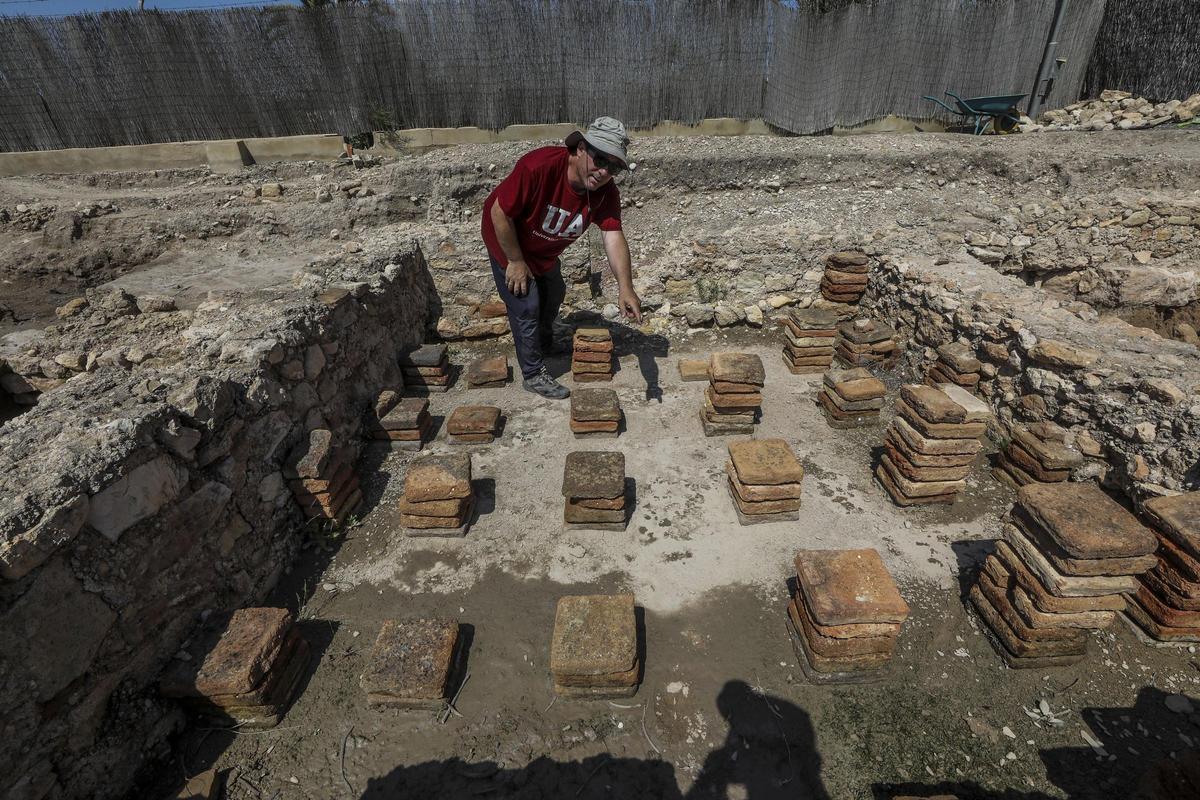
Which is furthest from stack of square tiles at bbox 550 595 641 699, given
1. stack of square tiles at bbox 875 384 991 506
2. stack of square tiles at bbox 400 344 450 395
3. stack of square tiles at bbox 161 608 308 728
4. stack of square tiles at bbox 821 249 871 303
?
stack of square tiles at bbox 821 249 871 303

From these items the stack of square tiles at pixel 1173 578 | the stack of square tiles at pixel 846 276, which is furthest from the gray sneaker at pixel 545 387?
the stack of square tiles at pixel 1173 578

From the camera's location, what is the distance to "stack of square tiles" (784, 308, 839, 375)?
5.42m

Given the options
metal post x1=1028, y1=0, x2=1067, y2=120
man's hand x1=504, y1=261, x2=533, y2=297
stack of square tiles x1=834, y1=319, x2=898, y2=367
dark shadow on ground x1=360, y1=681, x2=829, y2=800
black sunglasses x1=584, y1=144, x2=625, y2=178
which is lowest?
dark shadow on ground x1=360, y1=681, x2=829, y2=800

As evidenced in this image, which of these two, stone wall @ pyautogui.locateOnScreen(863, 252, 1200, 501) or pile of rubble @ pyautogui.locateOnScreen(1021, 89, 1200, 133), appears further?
pile of rubble @ pyautogui.locateOnScreen(1021, 89, 1200, 133)

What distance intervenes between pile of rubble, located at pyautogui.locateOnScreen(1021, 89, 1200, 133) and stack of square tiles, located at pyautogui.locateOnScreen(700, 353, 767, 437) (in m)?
9.53

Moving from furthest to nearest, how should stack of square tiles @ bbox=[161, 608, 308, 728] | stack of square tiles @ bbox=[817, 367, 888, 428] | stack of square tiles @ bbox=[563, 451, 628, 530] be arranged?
stack of square tiles @ bbox=[817, 367, 888, 428]
stack of square tiles @ bbox=[563, 451, 628, 530]
stack of square tiles @ bbox=[161, 608, 308, 728]

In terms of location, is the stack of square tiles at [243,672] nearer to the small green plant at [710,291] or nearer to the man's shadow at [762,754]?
the man's shadow at [762,754]

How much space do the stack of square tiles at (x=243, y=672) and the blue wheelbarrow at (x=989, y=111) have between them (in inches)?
497

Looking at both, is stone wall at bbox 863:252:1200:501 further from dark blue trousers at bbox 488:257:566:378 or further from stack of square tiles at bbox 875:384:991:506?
dark blue trousers at bbox 488:257:566:378

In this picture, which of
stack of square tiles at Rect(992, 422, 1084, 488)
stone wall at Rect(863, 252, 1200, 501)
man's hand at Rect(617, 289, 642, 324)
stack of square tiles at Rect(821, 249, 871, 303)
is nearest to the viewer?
stone wall at Rect(863, 252, 1200, 501)

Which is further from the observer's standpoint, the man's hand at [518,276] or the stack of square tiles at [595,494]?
the man's hand at [518,276]

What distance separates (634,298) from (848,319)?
3565 millimetres

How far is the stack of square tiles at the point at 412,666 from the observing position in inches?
101

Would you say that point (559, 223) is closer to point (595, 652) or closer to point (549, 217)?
point (549, 217)
